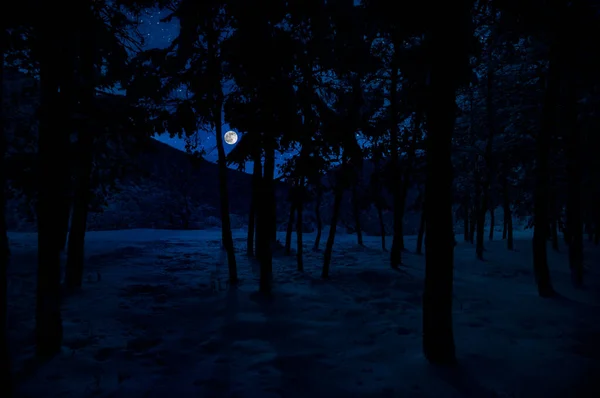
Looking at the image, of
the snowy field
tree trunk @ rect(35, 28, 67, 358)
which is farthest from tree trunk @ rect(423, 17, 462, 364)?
tree trunk @ rect(35, 28, 67, 358)

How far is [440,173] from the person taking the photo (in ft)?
16.1

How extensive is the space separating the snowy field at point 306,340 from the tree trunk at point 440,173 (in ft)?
3.66

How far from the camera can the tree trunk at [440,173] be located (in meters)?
4.88

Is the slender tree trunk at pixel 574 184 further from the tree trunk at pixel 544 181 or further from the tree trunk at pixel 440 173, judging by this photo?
the tree trunk at pixel 440 173

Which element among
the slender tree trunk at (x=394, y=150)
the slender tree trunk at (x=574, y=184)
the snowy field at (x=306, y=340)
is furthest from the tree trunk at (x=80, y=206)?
the slender tree trunk at (x=574, y=184)

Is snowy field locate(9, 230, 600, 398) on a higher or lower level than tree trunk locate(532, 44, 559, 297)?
lower

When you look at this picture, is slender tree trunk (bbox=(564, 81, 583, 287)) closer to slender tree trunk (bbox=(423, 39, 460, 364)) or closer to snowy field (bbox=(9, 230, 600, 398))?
snowy field (bbox=(9, 230, 600, 398))

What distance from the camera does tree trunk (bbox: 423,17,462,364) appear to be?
16.0 ft

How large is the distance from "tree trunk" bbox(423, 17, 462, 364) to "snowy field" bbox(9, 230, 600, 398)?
3.66ft

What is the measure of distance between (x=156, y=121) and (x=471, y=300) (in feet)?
30.8

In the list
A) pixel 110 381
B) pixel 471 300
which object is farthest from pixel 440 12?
pixel 471 300

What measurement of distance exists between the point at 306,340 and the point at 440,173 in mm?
4046

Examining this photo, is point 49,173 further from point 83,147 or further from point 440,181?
point 440,181

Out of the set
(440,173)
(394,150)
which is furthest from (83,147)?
(394,150)
